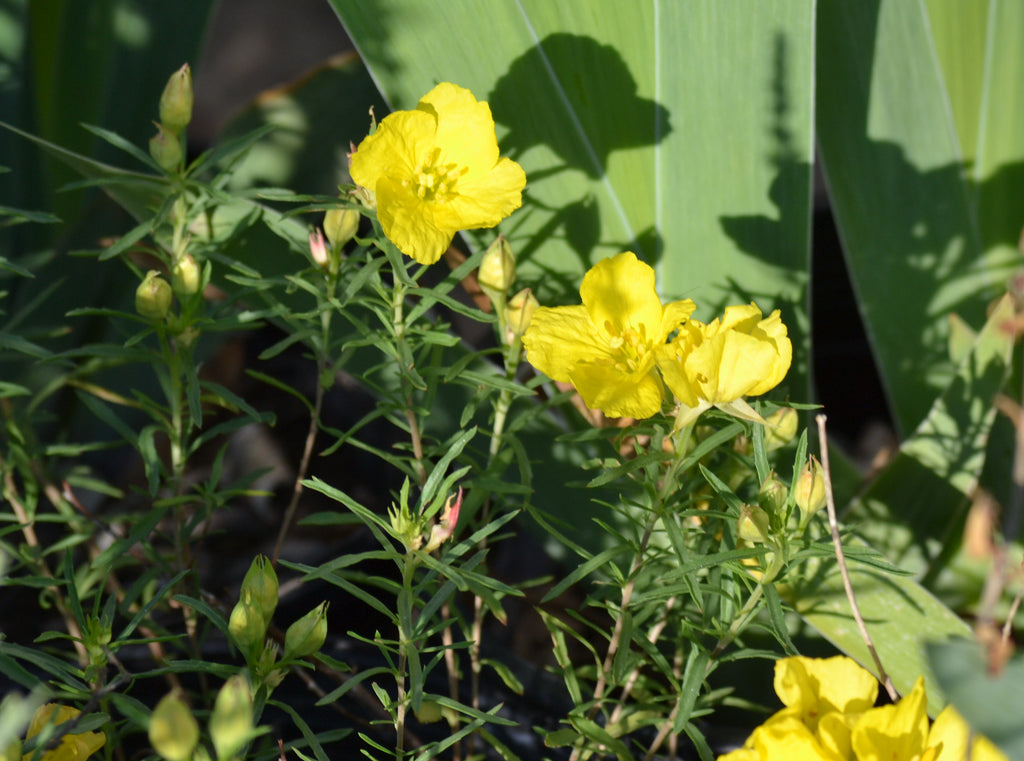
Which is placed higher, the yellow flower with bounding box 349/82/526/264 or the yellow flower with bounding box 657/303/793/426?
the yellow flower with bounding box 349/82/526/264

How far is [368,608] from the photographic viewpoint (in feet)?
2.68

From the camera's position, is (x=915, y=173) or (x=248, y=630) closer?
(x=248, y=630)

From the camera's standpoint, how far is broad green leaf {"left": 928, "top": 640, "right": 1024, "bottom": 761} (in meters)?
0.26

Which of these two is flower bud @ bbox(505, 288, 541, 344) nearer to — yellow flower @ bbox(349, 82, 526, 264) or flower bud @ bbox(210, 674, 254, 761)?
yellow flower @ bbox(349, 82, 526, 264)

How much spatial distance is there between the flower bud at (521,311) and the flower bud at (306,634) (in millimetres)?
201

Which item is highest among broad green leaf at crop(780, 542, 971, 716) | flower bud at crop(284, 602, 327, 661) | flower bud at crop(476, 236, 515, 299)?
flower bud at crop(476, 236, 515, 299)

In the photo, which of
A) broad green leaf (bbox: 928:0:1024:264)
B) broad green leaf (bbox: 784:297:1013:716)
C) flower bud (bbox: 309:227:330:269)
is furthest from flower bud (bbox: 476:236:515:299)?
broad green leaf (bbox: 928:0:1024:264)

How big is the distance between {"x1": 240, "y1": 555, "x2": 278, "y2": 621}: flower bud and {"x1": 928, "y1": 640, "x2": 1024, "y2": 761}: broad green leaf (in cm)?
29

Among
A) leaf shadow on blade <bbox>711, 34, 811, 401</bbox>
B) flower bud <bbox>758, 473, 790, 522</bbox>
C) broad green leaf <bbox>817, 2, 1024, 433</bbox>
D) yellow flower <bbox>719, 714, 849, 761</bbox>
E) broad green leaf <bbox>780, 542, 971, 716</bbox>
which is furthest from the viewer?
broad green leaf <bbox>817, 2, 1024, 433</bbox>

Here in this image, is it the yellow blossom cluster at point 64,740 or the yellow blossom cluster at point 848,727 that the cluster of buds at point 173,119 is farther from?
the yellow blossom cluster at point 848,727

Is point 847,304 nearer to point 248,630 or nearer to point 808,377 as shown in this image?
point 808,377

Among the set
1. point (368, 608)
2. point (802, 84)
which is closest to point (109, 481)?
point (368, 608)

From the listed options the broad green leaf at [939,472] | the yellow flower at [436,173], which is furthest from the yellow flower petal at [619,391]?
the broad green leaf at [939,472]

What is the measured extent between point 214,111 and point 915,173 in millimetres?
1311
